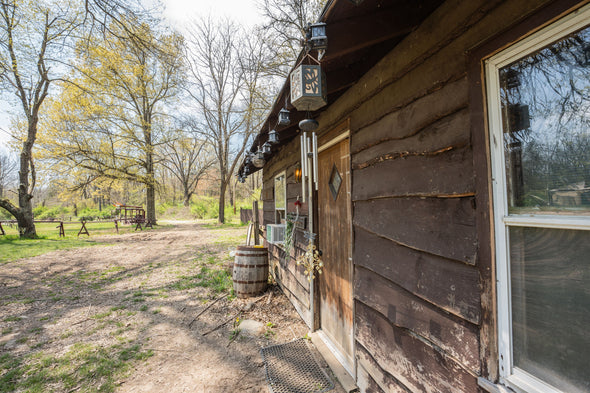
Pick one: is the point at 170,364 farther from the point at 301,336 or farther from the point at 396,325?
the point at 396,325

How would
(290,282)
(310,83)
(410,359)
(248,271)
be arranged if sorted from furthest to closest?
(248,271) → (290,282) → (310,83) → (410,359)

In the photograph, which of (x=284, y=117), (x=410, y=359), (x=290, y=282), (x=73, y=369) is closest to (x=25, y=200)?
(x=73, y=369)

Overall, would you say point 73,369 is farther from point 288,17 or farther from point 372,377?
point 288,17

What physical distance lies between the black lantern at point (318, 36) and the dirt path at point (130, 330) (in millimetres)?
2545

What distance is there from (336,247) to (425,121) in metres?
1.51

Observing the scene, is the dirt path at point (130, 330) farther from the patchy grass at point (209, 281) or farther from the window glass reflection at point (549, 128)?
the window glass reflection at point (549, 128)

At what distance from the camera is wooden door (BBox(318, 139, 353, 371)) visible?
222 cm

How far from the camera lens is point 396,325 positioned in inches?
55.2

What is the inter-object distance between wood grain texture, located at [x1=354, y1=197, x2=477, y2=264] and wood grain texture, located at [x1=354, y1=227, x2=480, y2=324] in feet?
0.15

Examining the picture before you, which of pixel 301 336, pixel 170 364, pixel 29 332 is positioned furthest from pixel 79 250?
pixel 301 336

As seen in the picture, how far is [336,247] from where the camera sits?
2453 mm

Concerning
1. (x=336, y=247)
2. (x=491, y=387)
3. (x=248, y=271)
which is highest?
(x=336, y=247)

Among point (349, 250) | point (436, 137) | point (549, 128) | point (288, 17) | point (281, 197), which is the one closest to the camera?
point (549, 128)

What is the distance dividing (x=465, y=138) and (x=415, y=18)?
753mm
